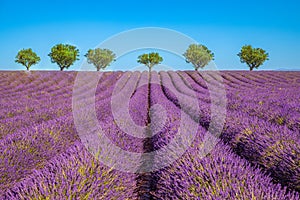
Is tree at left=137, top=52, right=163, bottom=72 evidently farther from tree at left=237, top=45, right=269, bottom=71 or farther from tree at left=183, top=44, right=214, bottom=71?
tree at left=237, top=45, right=269, bottom=71

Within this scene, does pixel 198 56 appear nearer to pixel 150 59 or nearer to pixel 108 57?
pixel 150 59

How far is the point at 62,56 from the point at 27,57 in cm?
678

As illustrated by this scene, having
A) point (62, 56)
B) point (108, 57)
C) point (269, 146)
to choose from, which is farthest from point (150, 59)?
point (269, 146)

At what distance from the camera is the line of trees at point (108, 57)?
43.1 meters

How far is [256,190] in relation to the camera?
208 cm

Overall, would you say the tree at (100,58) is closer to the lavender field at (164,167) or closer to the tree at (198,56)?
the tree at (198,56)

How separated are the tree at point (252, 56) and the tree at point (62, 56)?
2814 centimetres

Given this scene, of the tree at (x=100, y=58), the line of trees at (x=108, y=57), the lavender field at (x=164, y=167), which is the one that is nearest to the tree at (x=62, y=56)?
the line of trees at (x=108, y=57)

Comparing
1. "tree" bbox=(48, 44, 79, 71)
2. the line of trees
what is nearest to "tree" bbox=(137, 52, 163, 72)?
the line of trees

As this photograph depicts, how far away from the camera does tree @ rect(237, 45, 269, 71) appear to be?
1673 inches

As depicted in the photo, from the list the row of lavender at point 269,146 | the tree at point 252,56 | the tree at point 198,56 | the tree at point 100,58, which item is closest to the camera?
the row of lavender at point 269,146

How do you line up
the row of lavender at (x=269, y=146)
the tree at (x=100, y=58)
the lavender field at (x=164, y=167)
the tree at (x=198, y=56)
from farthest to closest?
the tree at (x=100, y=58), the tree at (x=198, y=56), the row of lavender at (x=269, y=146), the lavender field at (x=164, y=167)

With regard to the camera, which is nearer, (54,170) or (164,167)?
(54,170)

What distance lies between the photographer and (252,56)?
140ft
